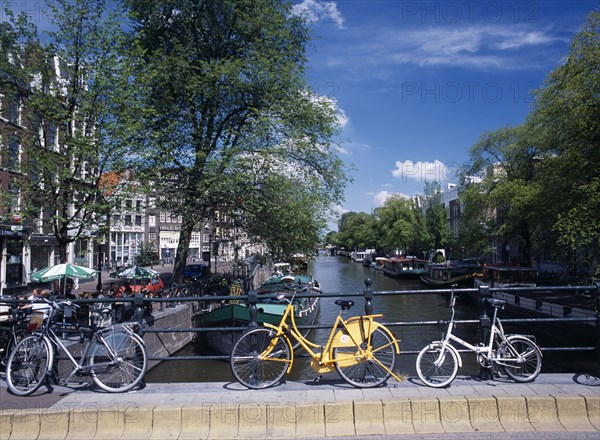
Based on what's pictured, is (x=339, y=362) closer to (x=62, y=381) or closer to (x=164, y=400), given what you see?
(x=164, y=400)

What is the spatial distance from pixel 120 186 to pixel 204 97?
307 inches

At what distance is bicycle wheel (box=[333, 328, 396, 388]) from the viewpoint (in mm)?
5832

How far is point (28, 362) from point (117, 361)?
1.08 m

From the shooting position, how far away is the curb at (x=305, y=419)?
4.97m

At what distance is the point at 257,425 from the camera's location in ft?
16.5

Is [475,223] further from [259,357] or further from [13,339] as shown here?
[13,339]

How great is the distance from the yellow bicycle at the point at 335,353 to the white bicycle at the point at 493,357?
373 mm

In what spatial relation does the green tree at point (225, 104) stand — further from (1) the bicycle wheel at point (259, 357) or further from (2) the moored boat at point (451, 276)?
(2) the moored boat at point (451, 276)

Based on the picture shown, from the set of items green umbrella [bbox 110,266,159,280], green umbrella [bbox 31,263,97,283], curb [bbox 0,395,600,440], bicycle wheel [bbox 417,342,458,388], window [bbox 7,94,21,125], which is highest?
window [bbox 7,94,21,125]

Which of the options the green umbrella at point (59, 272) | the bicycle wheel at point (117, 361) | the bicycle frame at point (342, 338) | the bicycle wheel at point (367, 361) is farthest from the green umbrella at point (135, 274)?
the bicycle wheel at point (367, 361)

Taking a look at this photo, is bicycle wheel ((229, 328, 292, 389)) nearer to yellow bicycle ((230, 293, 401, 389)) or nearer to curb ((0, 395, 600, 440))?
yellow bicycle ((230, 293, 401, 389))

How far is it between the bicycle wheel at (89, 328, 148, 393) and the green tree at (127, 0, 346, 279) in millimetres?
14205

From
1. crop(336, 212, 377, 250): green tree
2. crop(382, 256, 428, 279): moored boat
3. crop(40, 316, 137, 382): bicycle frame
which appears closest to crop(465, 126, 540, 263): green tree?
crop(382, 256, 428, 279): moored boat

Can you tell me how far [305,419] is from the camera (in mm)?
5031
